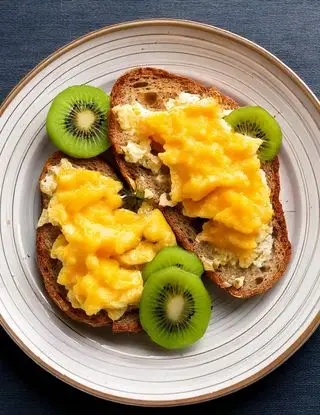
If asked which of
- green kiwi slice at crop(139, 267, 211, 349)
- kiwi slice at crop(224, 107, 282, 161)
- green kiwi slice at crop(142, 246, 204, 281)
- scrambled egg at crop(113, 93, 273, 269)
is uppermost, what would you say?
kiwi slice at crop(224, 107, 282, 161)

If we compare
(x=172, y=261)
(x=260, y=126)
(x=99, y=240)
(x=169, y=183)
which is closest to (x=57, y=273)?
(x=99, y=240)

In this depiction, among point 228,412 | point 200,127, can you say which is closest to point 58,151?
point 200,127

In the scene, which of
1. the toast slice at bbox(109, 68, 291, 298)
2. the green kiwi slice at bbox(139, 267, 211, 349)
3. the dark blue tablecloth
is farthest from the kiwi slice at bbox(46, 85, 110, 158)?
the green kiwi slice at bbox(139, 267, 211, 349)

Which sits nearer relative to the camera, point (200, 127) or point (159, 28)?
point (200, 127)

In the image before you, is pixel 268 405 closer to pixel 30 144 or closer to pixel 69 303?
pixel 69 303

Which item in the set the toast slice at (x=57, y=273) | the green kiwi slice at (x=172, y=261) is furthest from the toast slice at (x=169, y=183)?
the toast slice at (x=57, y=273)

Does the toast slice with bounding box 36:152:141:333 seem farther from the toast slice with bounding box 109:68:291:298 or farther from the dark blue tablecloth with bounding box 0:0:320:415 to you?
the dark blue tablecloth with bounding box 0:0:320:415

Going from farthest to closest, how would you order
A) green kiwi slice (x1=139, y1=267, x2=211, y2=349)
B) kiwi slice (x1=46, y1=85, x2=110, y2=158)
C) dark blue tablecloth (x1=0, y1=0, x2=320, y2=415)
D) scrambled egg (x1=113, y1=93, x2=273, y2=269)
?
dark blue tablecloth (x1=0, y1=0, x2=320, y2=415) < kiwi slice (x1=46, y1=85, x2=110, y2=158) < green kiwi slice (x1=139, y1=267, x2=211, y2=349) < scrambled egg (x1=113, y1=93, x2=273, y2=269)
